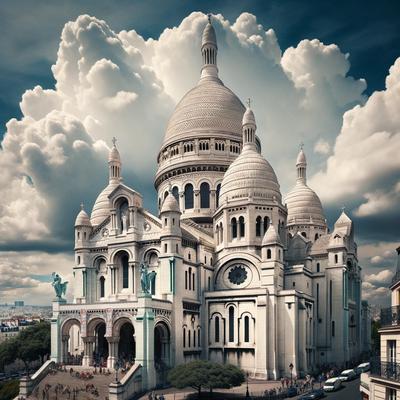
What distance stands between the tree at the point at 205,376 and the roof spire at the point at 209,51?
54600 millimetres

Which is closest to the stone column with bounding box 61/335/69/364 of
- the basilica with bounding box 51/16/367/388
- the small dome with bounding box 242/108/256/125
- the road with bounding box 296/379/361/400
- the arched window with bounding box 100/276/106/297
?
the basilica with bounding box 51/16/367/388

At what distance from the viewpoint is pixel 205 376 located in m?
49.6

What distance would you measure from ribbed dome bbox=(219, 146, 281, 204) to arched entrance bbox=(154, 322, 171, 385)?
19.2 meters

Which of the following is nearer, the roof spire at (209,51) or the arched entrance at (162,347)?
the arched entrance at (162,347)

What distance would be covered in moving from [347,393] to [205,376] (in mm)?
12662

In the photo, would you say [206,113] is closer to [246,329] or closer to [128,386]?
[246,329]

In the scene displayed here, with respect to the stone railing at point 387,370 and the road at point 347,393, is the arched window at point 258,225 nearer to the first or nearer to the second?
the road at point 347,393

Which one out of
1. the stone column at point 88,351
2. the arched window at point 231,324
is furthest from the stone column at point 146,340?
the arched window at point 231,324

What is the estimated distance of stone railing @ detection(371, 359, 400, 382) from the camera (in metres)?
24.4

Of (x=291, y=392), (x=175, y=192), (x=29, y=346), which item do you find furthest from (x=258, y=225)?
(x=29, y=346)

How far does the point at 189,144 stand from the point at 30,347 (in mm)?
35792

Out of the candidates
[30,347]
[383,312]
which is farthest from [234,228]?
[383,312]

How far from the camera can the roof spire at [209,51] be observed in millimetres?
93250

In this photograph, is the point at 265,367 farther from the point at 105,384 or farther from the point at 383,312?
the point at 383,312
